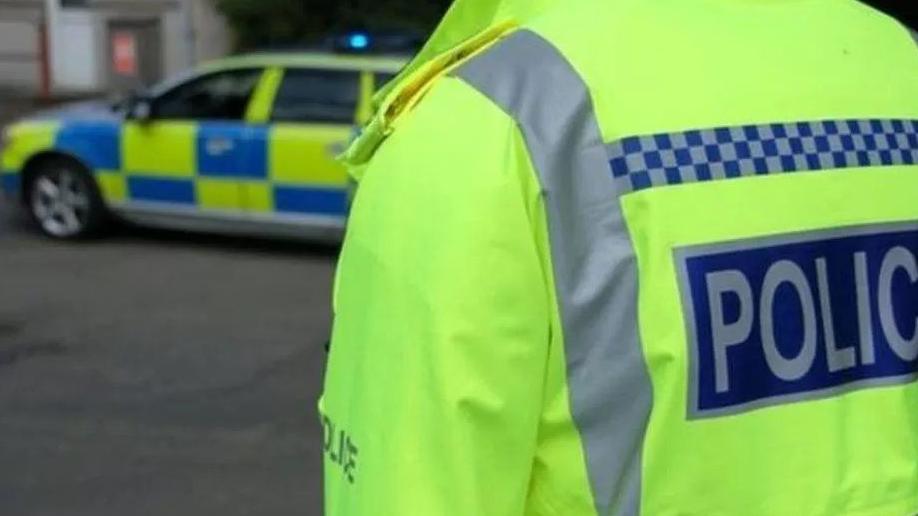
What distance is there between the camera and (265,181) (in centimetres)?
1025

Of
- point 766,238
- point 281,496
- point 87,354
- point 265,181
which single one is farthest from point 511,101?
point 265,181

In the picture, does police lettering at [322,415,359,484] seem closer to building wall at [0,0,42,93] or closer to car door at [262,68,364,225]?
car door at [262,68,364,225]

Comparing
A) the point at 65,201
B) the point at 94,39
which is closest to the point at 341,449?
the point at 65,201

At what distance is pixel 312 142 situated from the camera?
32.9 feet

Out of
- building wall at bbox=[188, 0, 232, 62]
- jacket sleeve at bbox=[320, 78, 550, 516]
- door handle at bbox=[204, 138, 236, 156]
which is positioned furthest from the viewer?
building wall at bbox=[188, 0, 232, 62]

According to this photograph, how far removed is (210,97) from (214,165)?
0.43 metres

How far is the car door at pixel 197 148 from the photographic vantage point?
405 inches

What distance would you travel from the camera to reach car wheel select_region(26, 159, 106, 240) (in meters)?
10.8

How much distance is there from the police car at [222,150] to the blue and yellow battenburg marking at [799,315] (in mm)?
8328

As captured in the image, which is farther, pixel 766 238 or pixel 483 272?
pixel 766 238

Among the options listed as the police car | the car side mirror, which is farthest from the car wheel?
the car side mirror

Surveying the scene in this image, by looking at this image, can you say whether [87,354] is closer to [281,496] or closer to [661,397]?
[281,496]

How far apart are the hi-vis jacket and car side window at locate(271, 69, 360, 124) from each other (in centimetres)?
850

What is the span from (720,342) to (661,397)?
0.23 feet
